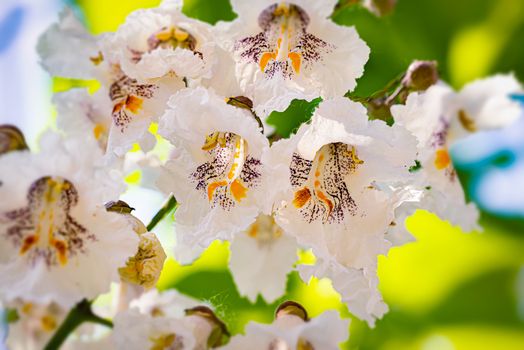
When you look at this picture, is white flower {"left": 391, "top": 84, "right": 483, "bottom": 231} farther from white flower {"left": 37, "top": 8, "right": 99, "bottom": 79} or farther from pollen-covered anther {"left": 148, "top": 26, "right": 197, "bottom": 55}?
white flower {"left": 37, "top": 8, "right": 99, "bottom": 79}

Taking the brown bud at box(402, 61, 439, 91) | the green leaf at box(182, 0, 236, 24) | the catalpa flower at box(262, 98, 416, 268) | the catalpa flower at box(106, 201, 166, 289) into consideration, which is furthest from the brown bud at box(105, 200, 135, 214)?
the green leaf at box(182, 0, 236, 24)

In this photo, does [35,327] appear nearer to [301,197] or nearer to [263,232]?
[263,232]

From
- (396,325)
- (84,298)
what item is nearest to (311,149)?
(84,298)

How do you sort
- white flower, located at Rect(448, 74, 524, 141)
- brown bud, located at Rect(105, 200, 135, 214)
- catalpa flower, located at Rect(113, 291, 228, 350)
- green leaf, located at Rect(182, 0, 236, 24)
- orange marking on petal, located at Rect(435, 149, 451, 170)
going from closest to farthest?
Answer: brown bud, located at Rect(105, 200, 135, 214), catalpa flower, located at Rect(113, 291, 228, 350), orange marking on petal, located at Rect(435, 149, 451, 170), white flower, located at Rect(448, 74, 524, 141), green leaf, located at Rect(182, 0, 236, 24)

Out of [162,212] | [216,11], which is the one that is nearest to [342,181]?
[162,212]

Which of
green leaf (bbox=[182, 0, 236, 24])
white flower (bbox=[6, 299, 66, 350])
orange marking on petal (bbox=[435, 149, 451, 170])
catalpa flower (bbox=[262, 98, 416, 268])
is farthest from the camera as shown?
green leaf (bbox=[182, 0, 236, 24])

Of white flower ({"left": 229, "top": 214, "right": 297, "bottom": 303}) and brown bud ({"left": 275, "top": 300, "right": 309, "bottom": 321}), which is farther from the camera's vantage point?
white flower ({"left": 229, "top": 214, "right": 297, "bottom": 303})

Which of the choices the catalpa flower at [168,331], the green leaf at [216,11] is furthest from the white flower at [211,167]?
the green leaf at [216,11]
